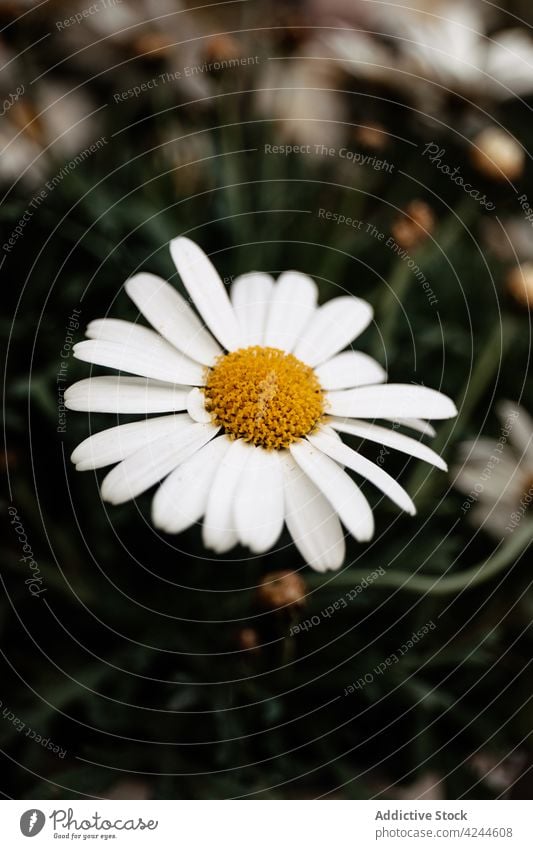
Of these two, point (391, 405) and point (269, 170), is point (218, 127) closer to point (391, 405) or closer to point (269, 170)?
point (269, 170)

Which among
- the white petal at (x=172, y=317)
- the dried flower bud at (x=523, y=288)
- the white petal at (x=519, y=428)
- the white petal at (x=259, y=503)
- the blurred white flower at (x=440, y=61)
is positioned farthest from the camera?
the blurred white flower at (x=440, y=61)

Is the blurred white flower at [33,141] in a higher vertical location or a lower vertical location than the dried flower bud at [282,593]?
higher

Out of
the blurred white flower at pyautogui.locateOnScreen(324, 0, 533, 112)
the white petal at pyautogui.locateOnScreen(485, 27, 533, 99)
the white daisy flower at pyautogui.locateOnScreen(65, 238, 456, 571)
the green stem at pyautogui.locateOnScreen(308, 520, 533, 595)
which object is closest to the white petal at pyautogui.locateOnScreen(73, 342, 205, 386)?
the white daisy flower at pyautogui.locateOnScreen(65, 238, 456, 571)

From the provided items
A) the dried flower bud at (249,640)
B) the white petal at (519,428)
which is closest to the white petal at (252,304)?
the dried flower bud at (249,640)

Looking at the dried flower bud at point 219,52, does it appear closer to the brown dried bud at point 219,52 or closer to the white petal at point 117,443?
the brown dried bud at point 219,52

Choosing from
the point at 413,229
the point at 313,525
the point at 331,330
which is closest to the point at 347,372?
the point at 331,330

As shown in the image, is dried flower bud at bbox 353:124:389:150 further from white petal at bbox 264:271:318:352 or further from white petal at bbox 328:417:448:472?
white petal at bbox 328:417:448:472
